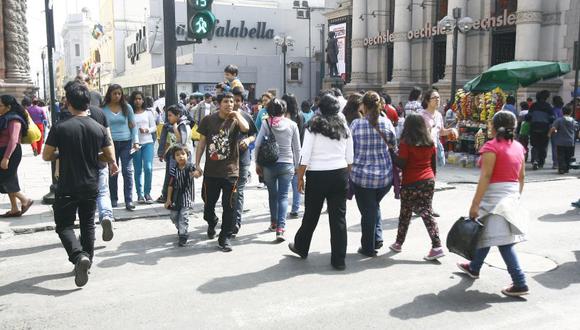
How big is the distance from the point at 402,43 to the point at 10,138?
26948mm

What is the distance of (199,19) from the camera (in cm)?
820

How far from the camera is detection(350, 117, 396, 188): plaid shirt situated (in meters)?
6.18

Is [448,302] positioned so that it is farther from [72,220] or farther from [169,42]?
[169,42]

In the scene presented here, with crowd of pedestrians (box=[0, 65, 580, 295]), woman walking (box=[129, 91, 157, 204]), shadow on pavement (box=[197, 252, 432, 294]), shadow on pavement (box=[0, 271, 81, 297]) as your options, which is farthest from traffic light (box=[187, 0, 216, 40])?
shadow on pavement (box=[0, 271, 81, 297])

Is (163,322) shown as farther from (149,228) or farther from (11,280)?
(149,228)

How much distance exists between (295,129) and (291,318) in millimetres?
3454

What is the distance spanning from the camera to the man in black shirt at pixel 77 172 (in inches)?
A: 209

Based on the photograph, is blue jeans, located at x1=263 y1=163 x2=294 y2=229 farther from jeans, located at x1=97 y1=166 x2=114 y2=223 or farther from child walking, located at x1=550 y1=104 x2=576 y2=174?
child walking, located at x1=550 y1=104 x2=576 y2=174

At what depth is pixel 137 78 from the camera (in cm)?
4616

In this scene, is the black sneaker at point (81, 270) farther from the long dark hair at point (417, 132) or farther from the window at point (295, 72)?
the window at point (295, 72)

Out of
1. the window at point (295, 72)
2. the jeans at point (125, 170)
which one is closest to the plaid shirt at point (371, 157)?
the jeans at point (125, 170)

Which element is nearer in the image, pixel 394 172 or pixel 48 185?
pixel 394 172

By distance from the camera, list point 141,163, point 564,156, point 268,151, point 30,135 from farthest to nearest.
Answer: point 564,156 < point 141,163 < point 30,135 < point 268,151

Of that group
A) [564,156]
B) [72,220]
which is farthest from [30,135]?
[564,156]
